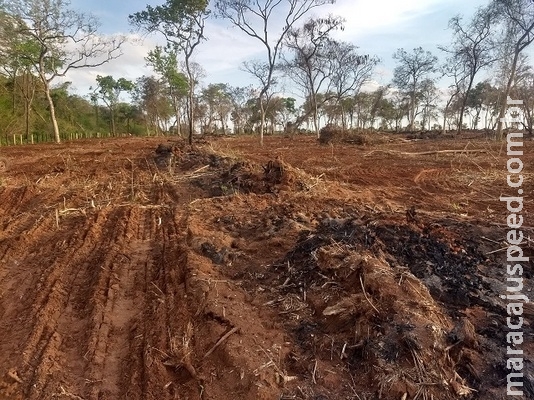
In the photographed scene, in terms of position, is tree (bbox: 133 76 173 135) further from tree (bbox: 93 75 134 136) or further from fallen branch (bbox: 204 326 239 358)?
fallen branch (bbox: 204 326 239 358)

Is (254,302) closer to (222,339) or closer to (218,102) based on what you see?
(222,339)

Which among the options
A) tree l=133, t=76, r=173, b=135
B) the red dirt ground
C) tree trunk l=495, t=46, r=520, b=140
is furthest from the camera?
tree l=133, t=76, r=173, b=135

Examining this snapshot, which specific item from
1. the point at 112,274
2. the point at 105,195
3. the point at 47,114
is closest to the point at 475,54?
the point at 105,195

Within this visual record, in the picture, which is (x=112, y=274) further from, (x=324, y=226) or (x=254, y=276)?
(x=324, y=226)

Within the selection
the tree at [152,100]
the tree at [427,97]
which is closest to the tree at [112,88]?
the tree at [152,100]

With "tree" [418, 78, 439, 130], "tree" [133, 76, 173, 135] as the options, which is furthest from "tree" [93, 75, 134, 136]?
"tree" [418, 78, 439, 130]

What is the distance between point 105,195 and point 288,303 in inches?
211

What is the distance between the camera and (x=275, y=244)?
187 inches

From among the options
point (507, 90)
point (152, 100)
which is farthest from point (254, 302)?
point (152, 100)

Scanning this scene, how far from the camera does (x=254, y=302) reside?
360 centimetres

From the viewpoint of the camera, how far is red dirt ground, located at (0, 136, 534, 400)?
2.64 metres

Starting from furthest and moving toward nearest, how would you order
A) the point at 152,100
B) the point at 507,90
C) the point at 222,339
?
the point at 152,100
the point at 507,90
the point at 222,339

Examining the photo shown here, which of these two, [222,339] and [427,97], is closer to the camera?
[222,339]

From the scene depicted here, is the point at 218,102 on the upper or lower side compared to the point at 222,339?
upper
